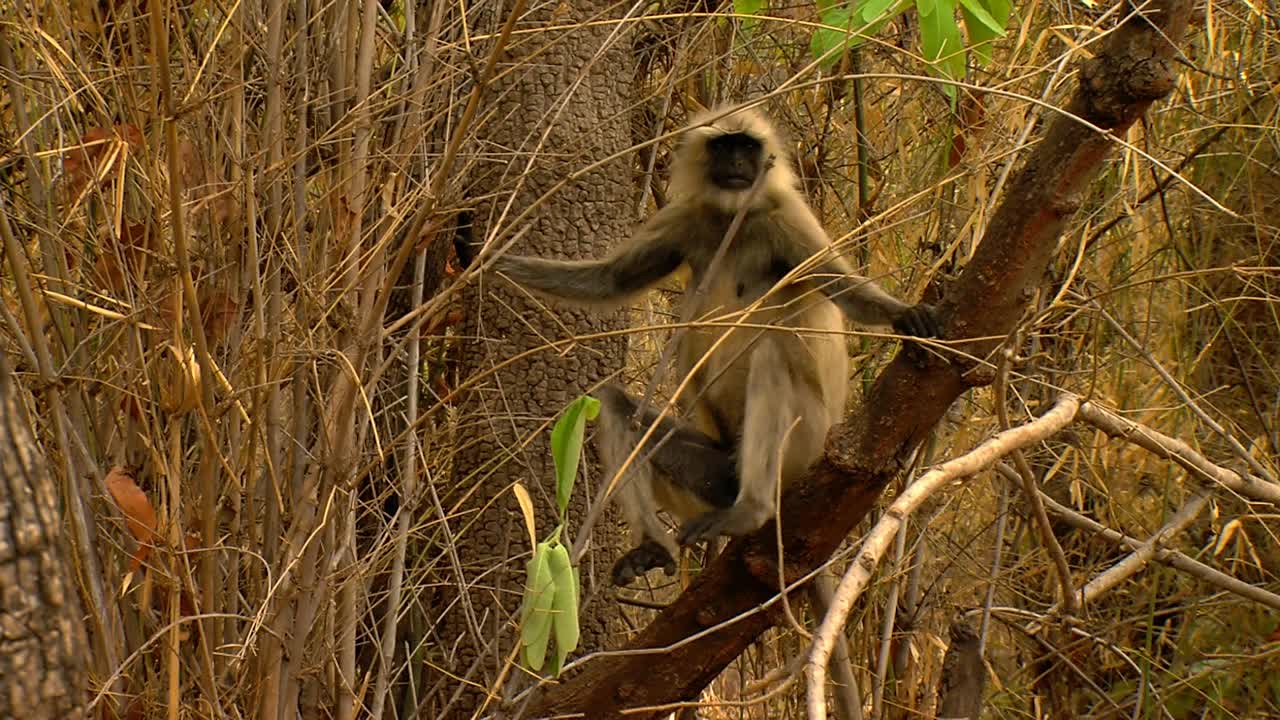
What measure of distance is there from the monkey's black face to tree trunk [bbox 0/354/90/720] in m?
3.18

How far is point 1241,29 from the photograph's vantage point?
552 centimetres

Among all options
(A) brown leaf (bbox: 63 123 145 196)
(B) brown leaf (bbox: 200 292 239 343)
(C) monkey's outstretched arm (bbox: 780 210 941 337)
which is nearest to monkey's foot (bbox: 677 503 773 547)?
(C) monkey's outstretched arm (bbox: 780 210 941 337)

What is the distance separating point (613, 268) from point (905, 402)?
1.57m

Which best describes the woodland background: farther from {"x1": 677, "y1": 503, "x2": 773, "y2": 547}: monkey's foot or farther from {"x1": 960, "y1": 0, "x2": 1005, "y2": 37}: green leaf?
{"x1": 677, "y1": 503, "x2": 773, "y2": 547}: monkey's foot

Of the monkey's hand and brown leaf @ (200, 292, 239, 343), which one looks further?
the monkey's hand

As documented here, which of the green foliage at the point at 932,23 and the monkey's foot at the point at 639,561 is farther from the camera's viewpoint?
the monkey's foot at the point at 639,561

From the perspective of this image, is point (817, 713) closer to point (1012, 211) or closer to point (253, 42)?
point (1012, 211)

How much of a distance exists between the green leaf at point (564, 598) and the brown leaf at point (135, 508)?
806 mm

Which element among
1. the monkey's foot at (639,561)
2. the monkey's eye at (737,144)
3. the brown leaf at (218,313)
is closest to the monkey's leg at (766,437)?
the monkey's foot at (639,561)

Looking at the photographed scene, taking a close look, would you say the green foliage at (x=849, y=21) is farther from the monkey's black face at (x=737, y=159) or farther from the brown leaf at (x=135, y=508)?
the brown leaf at (x=135, y=508)

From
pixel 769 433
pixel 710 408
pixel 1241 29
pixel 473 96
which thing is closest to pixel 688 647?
pixel 769 433

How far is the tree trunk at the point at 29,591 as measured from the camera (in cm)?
152

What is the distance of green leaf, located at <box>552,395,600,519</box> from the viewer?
2658 millimetres

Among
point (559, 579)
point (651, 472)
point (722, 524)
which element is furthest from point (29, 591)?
point (651, 472)
